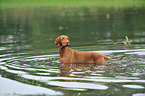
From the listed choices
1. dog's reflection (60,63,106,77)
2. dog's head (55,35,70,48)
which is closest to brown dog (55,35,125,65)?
dog's head (55,35,70,48)

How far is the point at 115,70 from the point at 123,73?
0.49m

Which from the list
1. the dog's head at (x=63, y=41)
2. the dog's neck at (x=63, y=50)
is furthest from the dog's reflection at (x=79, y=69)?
the dog's head at (x=63, y=41)

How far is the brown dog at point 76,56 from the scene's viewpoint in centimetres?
1114

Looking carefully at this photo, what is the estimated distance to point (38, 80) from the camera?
29.8 feet

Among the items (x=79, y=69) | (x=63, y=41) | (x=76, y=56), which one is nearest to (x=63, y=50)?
(x=63, y=41)

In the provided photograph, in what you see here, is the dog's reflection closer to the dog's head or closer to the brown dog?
the brown dog

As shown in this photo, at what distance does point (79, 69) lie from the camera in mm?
10383

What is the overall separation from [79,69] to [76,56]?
1.06 metres

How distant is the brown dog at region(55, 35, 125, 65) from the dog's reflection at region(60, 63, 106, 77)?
29 cm

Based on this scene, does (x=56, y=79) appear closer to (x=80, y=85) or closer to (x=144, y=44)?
(x=80, y=85)

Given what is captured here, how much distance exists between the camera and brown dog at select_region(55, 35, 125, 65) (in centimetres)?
1114

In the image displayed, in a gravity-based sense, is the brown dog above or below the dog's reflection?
above

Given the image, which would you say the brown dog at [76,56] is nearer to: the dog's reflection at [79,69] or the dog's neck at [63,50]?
the dog's neck at [63,50]

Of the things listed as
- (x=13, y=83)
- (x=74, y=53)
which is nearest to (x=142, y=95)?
(x=13, y=83)
